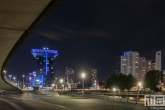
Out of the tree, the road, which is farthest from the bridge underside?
the tree

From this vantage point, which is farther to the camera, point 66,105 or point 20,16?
point 66,105

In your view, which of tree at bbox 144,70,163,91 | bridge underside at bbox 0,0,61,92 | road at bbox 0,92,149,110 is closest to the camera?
bridge underside at bbox 0,0,61,92

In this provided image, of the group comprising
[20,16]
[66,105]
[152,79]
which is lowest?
[66,105]

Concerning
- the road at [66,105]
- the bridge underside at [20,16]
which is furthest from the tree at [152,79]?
the bridge underside at [20,16]

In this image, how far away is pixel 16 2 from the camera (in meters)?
13.6

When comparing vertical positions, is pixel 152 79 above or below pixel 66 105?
above

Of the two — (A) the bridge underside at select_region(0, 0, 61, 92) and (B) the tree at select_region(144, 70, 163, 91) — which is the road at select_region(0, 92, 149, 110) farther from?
(B) the tree at select_region(144, 70, 163, 91)

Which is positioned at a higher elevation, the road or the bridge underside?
the bridge underside

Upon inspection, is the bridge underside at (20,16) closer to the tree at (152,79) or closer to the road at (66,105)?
the road at (66,105)

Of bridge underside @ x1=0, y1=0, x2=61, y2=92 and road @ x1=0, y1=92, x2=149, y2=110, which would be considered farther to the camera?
road @ x1=0, y1=92, x2=149, y2=110

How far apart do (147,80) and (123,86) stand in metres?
14.9

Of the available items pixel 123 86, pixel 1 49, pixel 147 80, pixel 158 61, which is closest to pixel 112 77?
pixel 123 86

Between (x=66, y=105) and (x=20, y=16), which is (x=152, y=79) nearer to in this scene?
(x=66, y=105)

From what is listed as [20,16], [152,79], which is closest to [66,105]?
[20,16]
